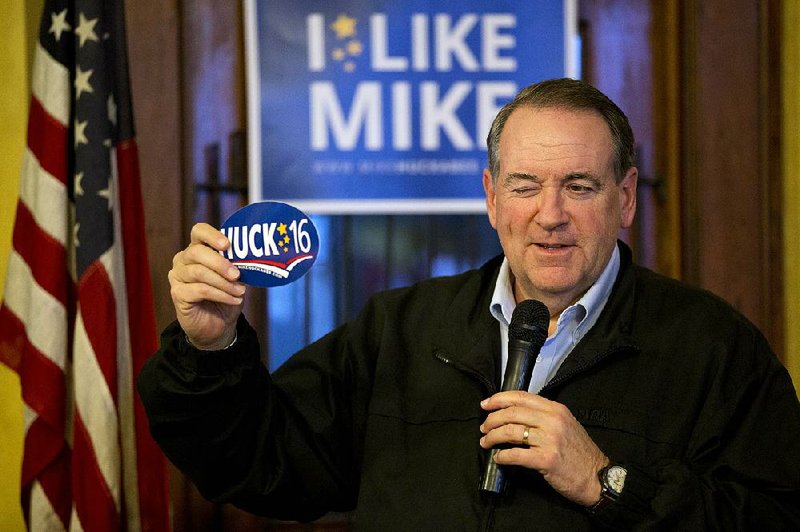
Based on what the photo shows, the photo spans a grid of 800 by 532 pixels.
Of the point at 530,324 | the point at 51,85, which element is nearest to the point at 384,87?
the point at 51,85

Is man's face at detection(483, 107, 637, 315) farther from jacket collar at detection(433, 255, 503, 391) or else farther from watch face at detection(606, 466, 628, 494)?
watch face at detection(606, 466, 628, 494)

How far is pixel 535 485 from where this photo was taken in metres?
1.50

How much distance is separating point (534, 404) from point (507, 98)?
145 cm

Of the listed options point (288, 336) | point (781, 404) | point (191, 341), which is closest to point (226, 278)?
point (191, 341)

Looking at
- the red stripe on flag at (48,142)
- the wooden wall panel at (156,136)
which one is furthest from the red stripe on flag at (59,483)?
the red stripe on flag at (48,142)

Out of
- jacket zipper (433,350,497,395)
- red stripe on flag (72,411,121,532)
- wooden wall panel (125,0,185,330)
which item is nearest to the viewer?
jacket zipper (433,350,497,395)

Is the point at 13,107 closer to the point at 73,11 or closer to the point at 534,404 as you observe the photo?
the point at 73,11

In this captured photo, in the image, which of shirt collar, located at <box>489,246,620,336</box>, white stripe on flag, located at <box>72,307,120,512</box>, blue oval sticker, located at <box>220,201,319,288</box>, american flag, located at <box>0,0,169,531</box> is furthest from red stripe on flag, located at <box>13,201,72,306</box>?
shirt collar, located at <box>489,246,620,336</box>

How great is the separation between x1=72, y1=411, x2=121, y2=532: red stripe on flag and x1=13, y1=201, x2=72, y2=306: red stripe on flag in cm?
31

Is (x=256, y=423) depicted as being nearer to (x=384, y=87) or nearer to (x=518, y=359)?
(x=518, y=359)

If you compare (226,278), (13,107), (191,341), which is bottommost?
(191,341)

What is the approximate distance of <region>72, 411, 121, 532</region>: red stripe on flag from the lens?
217cm

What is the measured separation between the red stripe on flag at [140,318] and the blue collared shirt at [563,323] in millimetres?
1015

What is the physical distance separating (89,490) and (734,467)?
56.7 inches
